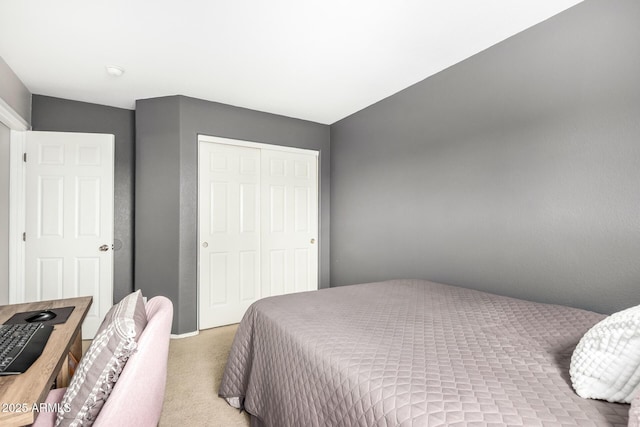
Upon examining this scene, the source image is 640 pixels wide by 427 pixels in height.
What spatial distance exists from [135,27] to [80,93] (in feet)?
4.82

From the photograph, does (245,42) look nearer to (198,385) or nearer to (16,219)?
(198,385)

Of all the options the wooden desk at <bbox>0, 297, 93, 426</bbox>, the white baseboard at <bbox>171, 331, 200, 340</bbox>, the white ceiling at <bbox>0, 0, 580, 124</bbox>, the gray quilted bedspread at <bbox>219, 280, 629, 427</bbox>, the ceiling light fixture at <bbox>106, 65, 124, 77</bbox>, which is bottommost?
the white baseboard at <bbox>171, 331, 200, 340</bbox>

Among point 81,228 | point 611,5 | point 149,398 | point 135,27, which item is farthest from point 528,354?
point 81,228

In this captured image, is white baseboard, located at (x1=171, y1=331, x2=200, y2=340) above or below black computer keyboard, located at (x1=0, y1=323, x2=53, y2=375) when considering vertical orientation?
below

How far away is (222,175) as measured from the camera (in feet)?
10.8

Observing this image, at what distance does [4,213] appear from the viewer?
2.63 meters

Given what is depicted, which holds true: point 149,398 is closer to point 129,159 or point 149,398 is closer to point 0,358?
point 0,358

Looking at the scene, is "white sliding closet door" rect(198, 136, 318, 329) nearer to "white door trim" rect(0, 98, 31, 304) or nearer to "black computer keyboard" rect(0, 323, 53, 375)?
"white door trim" rect(0, 98, 31, 304)

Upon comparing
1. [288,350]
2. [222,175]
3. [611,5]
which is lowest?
[288,350]

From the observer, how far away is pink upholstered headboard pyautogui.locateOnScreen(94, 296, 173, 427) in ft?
2.75

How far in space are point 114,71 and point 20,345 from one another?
2.20 m

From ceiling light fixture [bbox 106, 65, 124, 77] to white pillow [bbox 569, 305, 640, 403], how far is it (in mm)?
3255

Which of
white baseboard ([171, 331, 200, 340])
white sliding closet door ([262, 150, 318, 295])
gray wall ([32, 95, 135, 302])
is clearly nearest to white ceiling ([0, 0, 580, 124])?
gray wall ([32, 95, 135, 302])

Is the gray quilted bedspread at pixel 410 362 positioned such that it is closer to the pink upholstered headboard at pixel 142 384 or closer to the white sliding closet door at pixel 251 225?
the pink upholstered headboard at pixel 142 384
